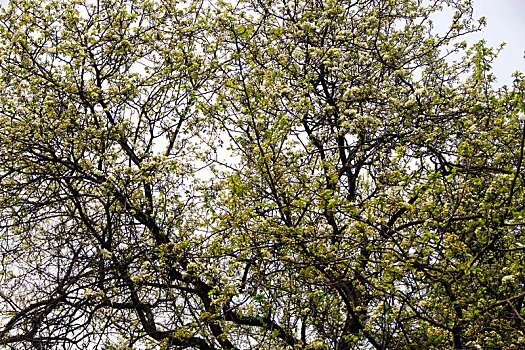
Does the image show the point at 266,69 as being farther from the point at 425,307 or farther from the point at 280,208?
the point at 425,307

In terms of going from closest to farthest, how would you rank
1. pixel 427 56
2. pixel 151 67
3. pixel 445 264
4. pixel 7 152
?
pixel 445 264, pixel 7 152, pixel 427 56, pixel 151 67

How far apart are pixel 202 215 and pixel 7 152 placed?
174 inches

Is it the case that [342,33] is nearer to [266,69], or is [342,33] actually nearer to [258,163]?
[266,69]

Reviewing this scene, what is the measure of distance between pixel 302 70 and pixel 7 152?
648cm

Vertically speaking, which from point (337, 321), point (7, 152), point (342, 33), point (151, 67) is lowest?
point (337, 321)

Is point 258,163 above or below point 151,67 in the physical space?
below

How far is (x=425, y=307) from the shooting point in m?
8.70

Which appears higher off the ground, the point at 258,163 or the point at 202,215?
the point at 202,215

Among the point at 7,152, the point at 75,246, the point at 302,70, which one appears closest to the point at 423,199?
the point at 302,70

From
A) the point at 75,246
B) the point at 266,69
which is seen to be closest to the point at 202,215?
the point at 75,246

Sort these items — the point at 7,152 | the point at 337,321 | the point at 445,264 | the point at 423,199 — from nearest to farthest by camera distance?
the point at 445,264, the point at 423,199, the point at 337,321, the point at 7,152

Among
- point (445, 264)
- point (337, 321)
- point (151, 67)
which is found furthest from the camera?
point (151, 67)

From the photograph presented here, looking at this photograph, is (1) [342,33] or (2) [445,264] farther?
(1) [342,33]

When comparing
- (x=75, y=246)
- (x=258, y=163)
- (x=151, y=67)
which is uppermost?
(x=151, y=67)
